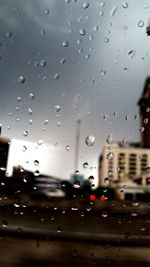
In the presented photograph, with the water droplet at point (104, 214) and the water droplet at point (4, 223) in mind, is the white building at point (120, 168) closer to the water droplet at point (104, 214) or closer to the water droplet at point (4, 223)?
the water droplet at point (104, 214)

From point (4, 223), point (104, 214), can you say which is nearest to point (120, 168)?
point (4, 223)

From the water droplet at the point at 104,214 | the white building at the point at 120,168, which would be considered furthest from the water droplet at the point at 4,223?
the water droplet at the point at 104,214

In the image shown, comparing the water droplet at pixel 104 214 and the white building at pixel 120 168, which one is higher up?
the white building at pixel 120 168

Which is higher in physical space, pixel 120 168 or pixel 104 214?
pixel 120 168

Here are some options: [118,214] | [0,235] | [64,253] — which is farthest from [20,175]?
[118,214]

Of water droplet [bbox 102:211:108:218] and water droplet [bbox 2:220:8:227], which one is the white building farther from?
water droplet [bbox 2:220:8:227]

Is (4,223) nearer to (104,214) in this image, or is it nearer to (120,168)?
→ (120,168)

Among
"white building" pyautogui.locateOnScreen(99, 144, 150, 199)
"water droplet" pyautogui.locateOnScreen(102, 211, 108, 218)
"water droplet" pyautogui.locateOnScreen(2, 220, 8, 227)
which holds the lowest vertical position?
"water droplet" pyautogui.locateOnScreen(2, 220, 8, 227)

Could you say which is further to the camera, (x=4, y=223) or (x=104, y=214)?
(x=104, y=214)

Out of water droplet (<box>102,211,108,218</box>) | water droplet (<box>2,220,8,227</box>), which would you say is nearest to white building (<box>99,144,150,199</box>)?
water droplet (<box>102,211,108,218</box>)

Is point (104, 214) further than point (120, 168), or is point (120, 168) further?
point (104, 214)

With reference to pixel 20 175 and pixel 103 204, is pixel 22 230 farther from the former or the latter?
pixel 103 204

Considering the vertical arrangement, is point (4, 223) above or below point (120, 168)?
below

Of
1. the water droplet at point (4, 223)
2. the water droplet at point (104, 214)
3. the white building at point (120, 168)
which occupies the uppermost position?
the white building at point (120, 168)
